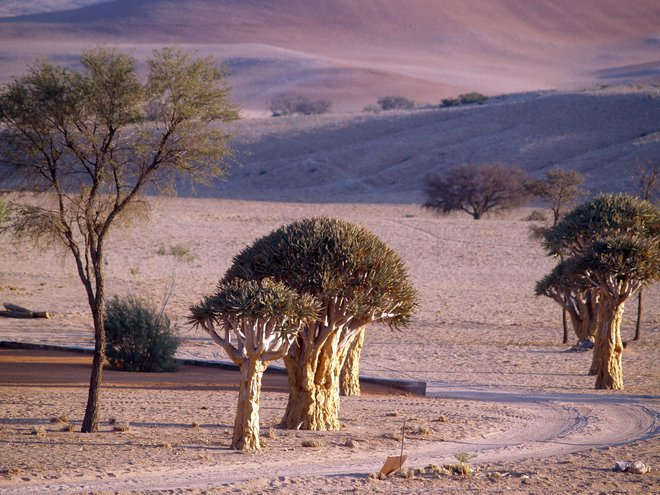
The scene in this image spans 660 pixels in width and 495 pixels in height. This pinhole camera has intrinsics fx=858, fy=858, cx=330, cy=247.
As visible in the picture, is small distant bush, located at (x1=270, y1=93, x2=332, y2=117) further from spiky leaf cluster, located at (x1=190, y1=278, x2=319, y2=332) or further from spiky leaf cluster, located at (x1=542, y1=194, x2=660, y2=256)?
spiky leaf cluster, located at (x1=190, y1=278, x2=319, y2=332)

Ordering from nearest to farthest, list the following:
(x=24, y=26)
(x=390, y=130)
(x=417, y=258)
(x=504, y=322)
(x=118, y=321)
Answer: (x=118, y=321)
(x=504, y=322)
(x=417, y=258)
(x=390, y=130)
(x=24, y=26)

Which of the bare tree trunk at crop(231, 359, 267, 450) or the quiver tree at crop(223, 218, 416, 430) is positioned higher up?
the quiver tree at crop(223, 218, 416, 430)

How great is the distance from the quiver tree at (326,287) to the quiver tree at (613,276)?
5754mm

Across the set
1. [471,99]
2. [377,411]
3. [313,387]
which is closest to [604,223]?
[377,411]

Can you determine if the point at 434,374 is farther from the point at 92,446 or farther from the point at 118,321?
the point at 92,446

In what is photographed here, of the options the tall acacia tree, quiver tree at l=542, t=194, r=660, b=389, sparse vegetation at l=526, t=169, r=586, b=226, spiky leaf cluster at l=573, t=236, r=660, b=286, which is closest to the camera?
the tall acacia tree

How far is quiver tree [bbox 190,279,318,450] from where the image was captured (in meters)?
9.73

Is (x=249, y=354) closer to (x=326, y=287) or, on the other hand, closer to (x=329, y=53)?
(x=326, y=287)

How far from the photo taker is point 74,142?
444 inches

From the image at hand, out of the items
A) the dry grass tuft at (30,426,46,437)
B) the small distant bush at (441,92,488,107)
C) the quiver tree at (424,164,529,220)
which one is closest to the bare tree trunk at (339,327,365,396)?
the dry grass tuft at (30,426,46,437)

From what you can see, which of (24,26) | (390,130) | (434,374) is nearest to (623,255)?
(434,374)

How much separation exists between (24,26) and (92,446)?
18606 centimetres

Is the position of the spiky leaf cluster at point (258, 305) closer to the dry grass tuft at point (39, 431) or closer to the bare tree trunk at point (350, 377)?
the dry grass tuft at point (39, 431)

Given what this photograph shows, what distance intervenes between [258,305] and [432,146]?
64.7 metres
